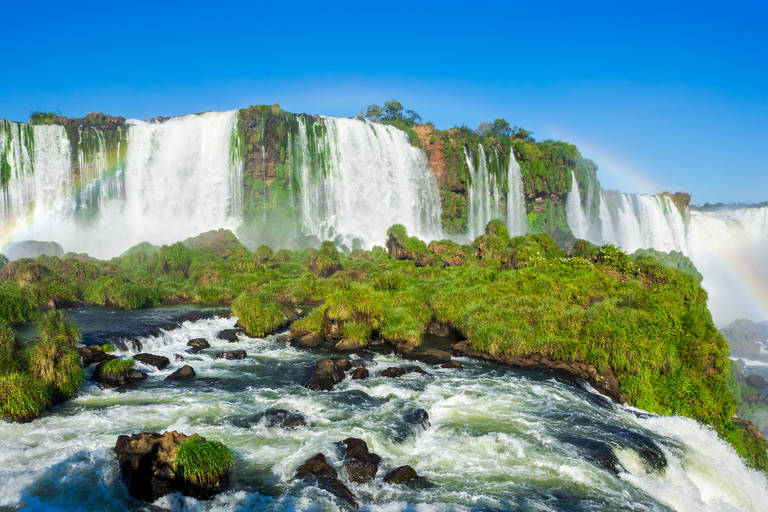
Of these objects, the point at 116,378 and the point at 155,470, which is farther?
the point at 116,378

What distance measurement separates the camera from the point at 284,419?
12508mm

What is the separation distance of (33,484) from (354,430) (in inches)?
263

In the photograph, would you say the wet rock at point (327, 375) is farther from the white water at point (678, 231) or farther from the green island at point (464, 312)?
the white water at point (678, 231)

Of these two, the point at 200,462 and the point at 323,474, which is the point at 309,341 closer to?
the point at 323,474

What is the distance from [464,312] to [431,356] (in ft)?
14.5

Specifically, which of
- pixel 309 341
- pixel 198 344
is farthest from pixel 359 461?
pixel 198 344

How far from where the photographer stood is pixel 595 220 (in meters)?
82.5

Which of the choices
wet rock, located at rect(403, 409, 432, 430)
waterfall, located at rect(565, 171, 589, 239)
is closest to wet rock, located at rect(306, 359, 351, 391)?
wet rock, located at rect(403, 409, 432, 430)

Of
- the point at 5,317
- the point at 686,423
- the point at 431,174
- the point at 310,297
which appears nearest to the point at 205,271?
the point at 310,297

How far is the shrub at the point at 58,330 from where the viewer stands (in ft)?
49.3

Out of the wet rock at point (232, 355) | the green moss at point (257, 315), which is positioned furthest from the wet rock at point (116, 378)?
the green moss at point (257, 315)

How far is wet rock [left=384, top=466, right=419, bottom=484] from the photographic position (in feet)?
32.3

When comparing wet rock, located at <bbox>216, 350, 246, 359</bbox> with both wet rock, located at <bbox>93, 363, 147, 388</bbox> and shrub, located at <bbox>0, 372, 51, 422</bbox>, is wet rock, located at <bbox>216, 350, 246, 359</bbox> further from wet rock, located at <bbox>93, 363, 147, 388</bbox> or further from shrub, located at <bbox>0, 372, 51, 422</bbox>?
shrub, located at <bbox>0, 372, 51, 422</bbox>

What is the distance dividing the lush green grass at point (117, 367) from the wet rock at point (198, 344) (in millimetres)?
3999
